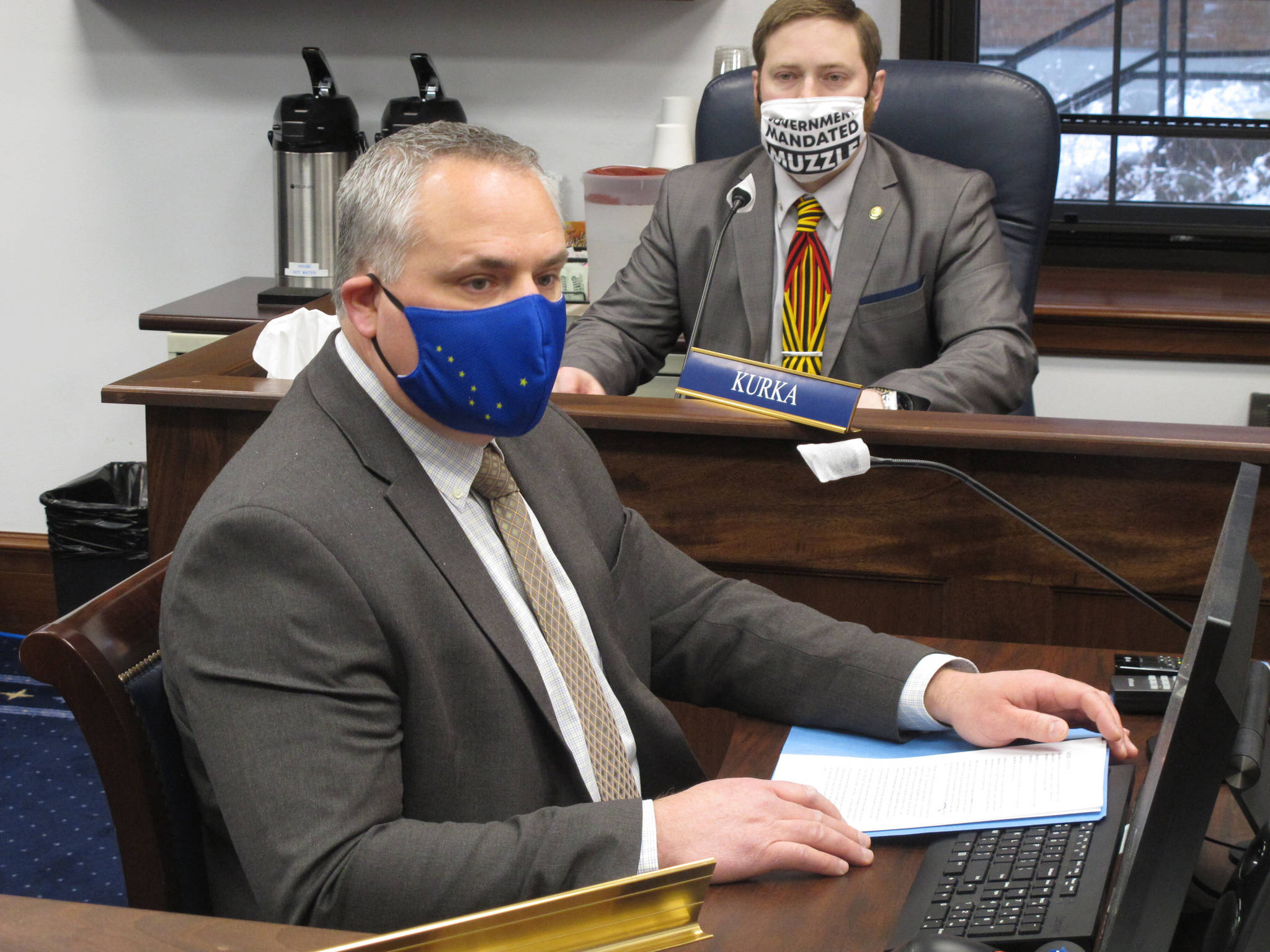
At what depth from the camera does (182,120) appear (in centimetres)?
312

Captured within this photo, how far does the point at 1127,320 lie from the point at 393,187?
2136 millimetres

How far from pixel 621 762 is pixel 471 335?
1.31ft

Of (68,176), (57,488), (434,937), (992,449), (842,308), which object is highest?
(68,176)

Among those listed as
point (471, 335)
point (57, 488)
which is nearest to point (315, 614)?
point (471, 335)

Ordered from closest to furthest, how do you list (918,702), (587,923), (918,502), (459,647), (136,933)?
(587,923) → (136,933) → (459,647) → (918,702) → (918,502)

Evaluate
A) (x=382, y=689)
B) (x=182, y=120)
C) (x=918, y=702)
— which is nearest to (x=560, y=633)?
(x=382, y=689)

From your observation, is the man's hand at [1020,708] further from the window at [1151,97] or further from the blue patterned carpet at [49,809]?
the window at [1151,97]

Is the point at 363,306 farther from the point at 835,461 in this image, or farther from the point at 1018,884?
the point at 1018,884

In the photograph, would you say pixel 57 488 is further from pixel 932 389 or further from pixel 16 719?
pixel 932 389

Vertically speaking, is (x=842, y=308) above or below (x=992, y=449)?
above

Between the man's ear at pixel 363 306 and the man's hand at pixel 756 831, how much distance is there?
1.51ft

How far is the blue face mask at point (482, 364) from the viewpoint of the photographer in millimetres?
1079

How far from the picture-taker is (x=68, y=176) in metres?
3.17

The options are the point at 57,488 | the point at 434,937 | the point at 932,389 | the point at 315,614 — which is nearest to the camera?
the point at 434,937
